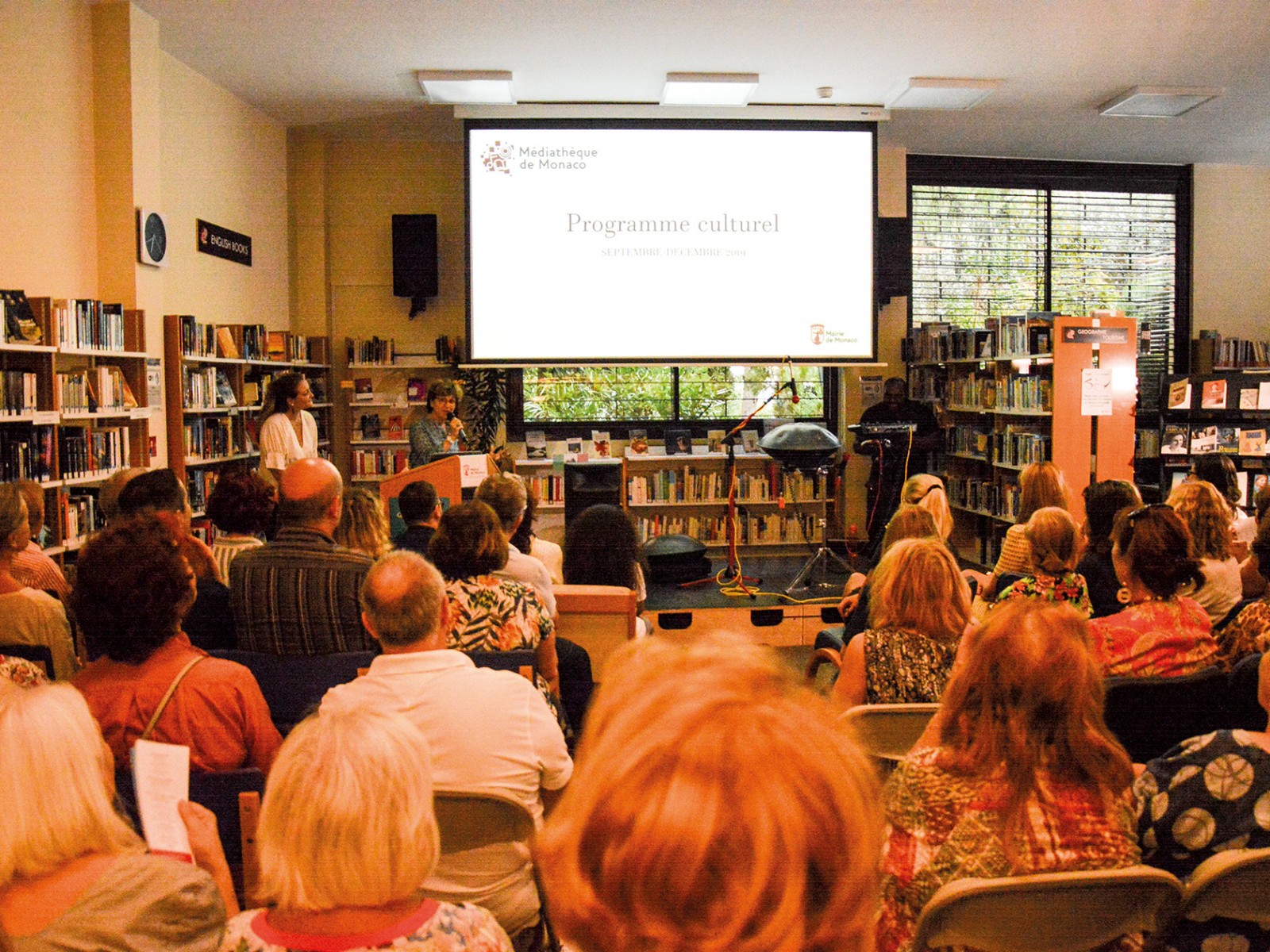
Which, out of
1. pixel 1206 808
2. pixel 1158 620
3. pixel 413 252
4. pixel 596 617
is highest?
pixel 413 252

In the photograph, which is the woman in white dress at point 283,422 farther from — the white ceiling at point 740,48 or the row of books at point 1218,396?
the row of books at point 1218,396

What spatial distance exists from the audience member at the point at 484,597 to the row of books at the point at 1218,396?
6.35 metres

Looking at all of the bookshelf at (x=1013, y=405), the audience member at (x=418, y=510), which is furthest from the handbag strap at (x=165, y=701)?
the bookshelf at (x=1013, y=405)

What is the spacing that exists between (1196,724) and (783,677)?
2.04 meters

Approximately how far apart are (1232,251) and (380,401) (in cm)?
841

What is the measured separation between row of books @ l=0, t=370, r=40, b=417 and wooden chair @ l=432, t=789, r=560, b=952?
148 inches

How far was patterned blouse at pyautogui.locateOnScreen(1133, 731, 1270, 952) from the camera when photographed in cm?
158

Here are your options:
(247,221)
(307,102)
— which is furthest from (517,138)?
(247,221)

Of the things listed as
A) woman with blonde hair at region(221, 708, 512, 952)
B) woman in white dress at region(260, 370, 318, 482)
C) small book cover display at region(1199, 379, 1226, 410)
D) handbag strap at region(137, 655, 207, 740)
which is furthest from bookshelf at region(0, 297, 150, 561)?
small book cover display at region(1199, 379, 1226, 410)

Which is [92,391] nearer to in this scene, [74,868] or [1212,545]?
[74,868]

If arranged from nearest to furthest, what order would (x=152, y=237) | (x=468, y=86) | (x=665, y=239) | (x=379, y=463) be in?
(x=152, y=237), (x=468, y=86), (x=665, y=239), (x=379, y=463)

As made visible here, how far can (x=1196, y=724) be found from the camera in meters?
2.34

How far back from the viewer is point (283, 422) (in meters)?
6.16

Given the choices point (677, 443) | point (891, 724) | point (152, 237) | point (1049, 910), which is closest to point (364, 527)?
point (891, 724)
